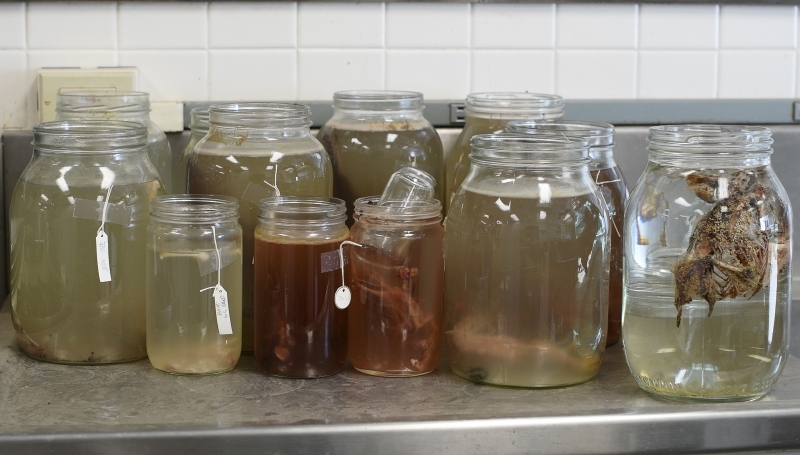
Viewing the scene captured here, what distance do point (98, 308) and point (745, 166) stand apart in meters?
0.77

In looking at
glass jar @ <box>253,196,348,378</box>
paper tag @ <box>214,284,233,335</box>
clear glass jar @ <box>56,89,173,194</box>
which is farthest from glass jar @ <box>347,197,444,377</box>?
clear glass jar @ <box>56,89,173,194</box>

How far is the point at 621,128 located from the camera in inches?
59.9

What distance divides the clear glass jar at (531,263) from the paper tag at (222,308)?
0.27 meters

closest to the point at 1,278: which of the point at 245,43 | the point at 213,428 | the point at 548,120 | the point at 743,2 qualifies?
the point at 245,43

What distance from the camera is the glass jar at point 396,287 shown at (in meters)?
1.04

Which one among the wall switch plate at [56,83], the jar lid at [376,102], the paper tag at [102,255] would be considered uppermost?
the wall switch plate at [56,83]

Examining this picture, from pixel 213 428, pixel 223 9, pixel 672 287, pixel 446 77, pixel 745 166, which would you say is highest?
pixel 223 9

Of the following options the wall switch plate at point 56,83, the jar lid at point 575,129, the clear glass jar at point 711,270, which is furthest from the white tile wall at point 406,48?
the clear glass jar at point 711,270

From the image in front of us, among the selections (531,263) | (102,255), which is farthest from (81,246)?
(531,263)

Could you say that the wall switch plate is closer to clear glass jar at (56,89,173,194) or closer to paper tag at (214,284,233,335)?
clear glass jar at (56,89,173,194)

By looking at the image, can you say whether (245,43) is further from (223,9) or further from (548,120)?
(548,120)

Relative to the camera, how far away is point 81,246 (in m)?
1.07

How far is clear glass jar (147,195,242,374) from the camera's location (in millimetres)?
1033

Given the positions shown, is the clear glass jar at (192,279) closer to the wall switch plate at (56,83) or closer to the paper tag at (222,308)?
the paper tag at (222,308)
